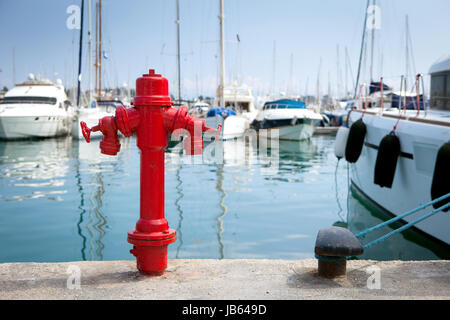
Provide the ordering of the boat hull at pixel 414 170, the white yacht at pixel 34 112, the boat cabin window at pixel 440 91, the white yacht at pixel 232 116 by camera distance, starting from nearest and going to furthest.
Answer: the boat hull at pixel 414 170, the boat cabin window at pixel 440 91, the white yacht at pixel 232 116, the white yacht at pixel 34 112

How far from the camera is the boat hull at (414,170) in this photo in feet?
22.9

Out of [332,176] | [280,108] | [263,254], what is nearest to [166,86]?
[263,254]

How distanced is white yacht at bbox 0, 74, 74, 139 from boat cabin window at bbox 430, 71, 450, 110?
2408cm

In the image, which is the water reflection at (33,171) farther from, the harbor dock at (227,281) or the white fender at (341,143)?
the harbor dock at (227,281)

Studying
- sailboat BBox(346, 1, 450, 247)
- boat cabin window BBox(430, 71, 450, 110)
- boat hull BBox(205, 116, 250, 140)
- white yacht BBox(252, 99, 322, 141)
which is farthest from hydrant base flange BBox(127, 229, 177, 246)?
white yacht BBox(252, 99, 322, 141)

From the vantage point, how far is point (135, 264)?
3844mm

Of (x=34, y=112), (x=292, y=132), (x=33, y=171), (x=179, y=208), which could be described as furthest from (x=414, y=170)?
(x=34, y=112)

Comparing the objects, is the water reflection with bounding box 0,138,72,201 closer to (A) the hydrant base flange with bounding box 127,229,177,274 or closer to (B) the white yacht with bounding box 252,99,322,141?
(A) the hydrant base flange with bounding box 127,229,177,274

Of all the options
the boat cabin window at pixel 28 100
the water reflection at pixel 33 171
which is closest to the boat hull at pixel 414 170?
the water reflection at pixel 33 171

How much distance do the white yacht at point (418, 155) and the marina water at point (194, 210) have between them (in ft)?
1.33

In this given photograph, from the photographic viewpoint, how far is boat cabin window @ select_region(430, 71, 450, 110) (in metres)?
9.42

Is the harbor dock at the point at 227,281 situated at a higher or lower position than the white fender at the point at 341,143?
lower

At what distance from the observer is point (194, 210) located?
10.1 m

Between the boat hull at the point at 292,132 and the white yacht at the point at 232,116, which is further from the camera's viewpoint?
the boat hull at the point at 292,132
